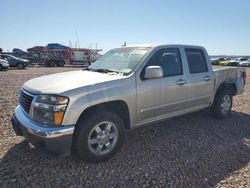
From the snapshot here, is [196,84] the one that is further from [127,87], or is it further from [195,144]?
[127,87]

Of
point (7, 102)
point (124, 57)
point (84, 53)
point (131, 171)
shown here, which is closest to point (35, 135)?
point (131, 171)

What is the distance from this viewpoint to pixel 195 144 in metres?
4.23

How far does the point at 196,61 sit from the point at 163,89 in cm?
141

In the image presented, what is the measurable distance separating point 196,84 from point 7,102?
215 inches

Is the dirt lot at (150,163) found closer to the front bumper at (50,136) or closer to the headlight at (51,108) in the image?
the front bumper at (50,136)

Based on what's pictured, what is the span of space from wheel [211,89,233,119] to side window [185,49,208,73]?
922mm

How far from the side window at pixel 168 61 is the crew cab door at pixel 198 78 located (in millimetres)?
294

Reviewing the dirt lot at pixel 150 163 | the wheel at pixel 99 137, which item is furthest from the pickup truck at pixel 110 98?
the dirt lot at pixel 150 163

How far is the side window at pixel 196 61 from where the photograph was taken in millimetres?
4803

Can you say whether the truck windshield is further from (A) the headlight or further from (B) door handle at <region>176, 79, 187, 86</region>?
(A) the headlight

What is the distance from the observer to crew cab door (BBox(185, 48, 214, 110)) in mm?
4719

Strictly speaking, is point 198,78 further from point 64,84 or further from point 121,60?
point 64,84

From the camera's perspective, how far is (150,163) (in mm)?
3504

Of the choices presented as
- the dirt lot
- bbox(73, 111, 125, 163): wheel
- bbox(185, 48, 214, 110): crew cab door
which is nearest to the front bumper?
bbox(73, 111, 125, 163): wheel
